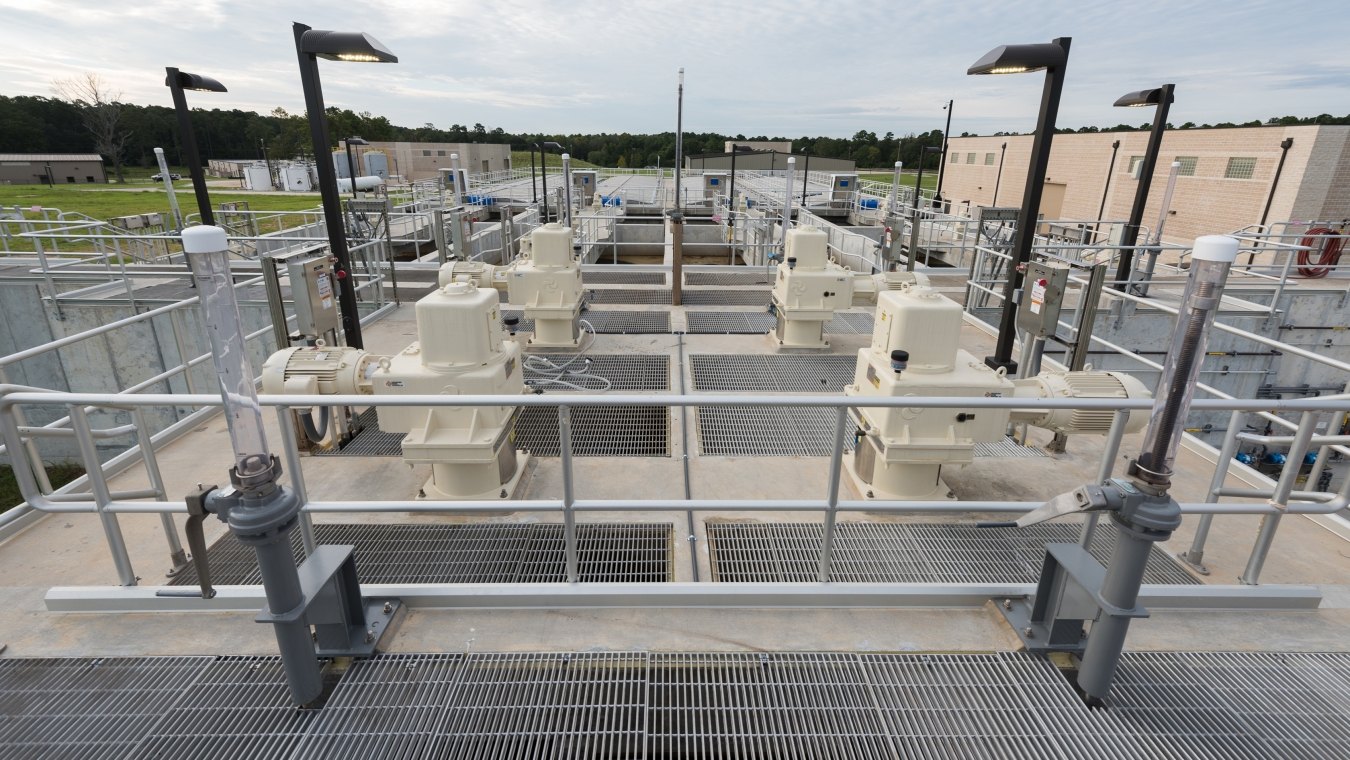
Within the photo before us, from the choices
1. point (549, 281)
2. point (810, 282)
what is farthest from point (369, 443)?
point (810, 282)

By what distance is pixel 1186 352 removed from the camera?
2062 millimetres

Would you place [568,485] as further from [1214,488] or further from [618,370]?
[618,370]

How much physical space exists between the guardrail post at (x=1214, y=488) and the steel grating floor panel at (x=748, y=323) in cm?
543

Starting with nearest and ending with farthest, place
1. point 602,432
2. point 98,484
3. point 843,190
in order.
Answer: point 98,484 < point 602,432 < point 843,190

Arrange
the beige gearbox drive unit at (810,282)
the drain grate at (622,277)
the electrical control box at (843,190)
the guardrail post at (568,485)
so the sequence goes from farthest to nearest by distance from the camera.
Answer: the electrical control box at (843,190), the drain grate at (622,277), the beige gearbox drive unit at (810,282), the guardrail post at (568,485)

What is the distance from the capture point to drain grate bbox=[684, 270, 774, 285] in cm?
1245

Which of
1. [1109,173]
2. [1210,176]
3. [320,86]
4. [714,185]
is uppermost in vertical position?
[320,86]

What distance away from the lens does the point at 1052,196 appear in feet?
99.5

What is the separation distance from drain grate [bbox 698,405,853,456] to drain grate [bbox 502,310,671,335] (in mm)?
2923

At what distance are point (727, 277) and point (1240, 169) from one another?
18.3 meters

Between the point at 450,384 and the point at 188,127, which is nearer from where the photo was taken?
the point at 450,384

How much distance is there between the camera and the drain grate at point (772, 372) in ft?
23.0

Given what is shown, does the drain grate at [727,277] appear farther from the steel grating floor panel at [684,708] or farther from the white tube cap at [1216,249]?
the white tube cap at [1216,249]

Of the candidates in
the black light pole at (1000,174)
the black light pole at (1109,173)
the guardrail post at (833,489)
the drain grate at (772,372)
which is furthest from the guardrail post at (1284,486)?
the black light pole at (1000,174)
